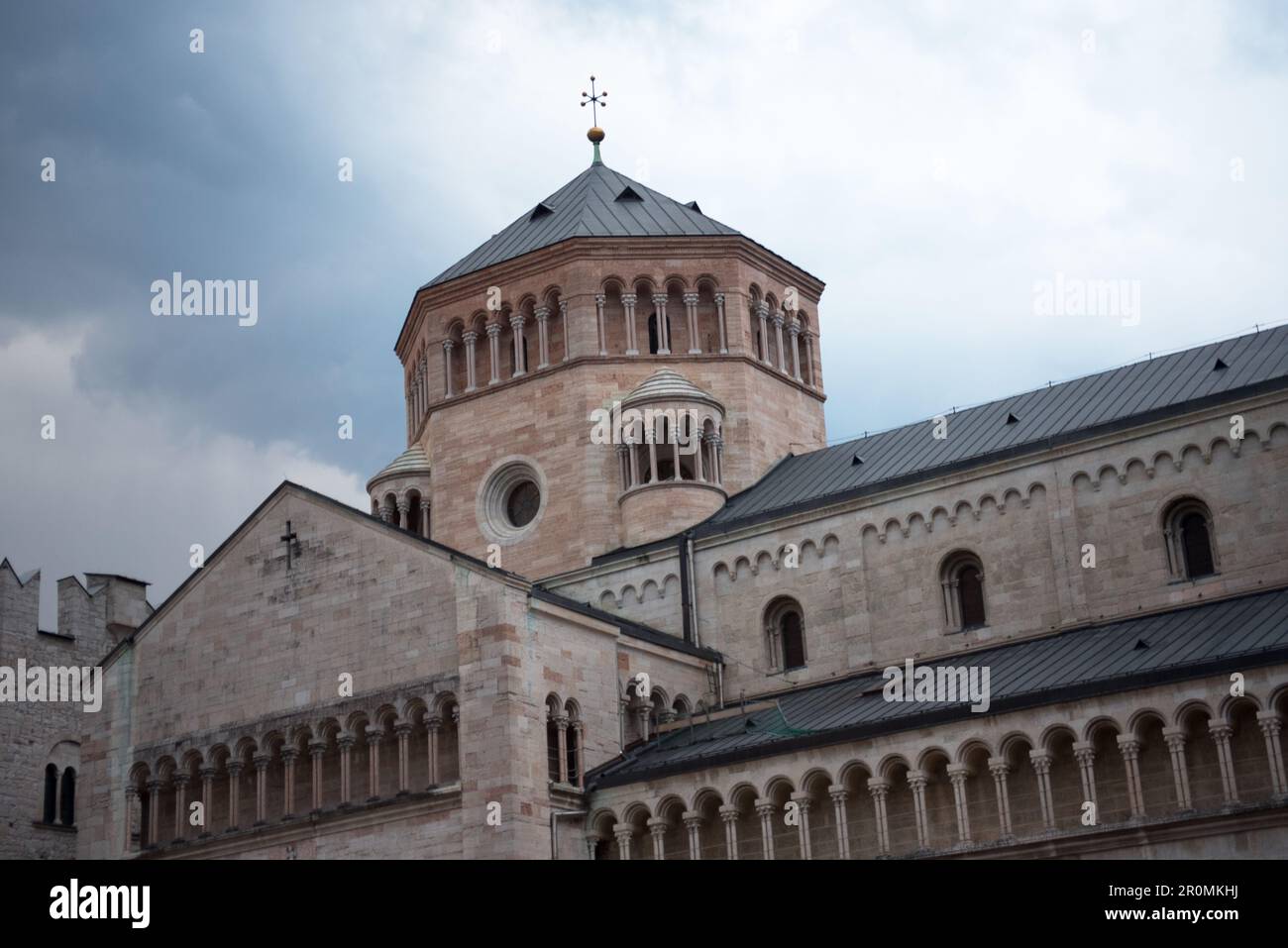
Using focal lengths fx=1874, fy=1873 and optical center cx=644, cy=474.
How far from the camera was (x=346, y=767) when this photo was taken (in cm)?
4422

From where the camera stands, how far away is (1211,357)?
152 feet

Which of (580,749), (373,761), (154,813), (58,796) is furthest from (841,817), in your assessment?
(58,796)

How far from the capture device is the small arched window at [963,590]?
46.1 meters

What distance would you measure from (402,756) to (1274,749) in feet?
63.0

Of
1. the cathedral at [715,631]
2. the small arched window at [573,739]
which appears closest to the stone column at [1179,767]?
the cathedral at [715,631]

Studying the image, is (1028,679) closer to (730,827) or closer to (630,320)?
(730,827)

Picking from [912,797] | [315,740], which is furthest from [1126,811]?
[315,740]

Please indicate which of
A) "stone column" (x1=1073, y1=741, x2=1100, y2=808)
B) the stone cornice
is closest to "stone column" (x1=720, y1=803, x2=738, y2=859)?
the stone cornice

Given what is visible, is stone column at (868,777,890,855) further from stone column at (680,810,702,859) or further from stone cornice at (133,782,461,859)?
stone cornice at (133,782,461,859)

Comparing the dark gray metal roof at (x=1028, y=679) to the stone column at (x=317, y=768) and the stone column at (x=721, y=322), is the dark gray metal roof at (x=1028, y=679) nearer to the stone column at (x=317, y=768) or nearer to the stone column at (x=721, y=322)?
the stone column at (x=317, y=768)

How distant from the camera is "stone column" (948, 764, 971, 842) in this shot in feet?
128

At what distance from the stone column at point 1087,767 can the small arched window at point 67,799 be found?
1326 inches

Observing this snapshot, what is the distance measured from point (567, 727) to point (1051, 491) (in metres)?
12.9
